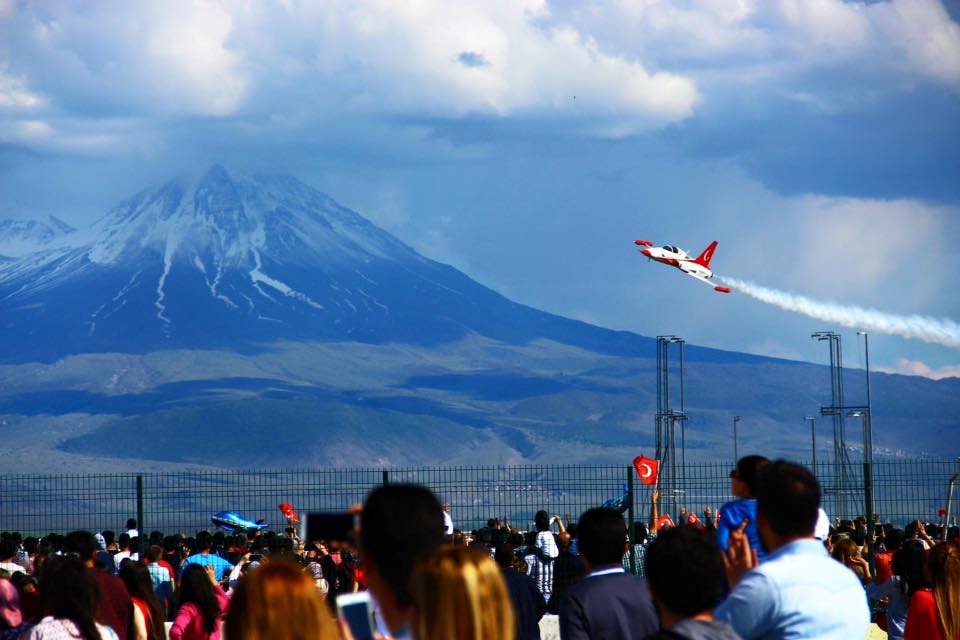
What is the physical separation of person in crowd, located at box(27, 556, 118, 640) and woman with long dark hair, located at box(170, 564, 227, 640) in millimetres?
2160

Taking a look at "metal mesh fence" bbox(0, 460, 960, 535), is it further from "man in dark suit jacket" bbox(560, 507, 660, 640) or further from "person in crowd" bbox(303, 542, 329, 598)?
"man in dark suit jacket" bbox(560, 507, 660, 640)

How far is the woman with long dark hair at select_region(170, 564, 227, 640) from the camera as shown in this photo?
10680 millimetres

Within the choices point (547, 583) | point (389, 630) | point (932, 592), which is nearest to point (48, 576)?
point (389, 630)

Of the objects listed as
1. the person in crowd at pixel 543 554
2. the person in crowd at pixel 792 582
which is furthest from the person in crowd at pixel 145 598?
the person in crowd at pixel 543 554

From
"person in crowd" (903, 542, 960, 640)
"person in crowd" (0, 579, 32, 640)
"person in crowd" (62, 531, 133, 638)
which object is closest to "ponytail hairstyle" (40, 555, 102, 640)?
"person in crowd" (0, 579, 32, 640)

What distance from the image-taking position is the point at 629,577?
865 centimetres

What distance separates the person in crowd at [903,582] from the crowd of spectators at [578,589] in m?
0.02

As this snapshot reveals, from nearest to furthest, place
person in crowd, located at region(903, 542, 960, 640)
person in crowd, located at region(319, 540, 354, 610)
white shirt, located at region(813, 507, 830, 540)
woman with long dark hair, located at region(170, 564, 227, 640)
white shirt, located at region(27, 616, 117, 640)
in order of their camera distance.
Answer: white shirt, located at region(27, 616, 117, 640), white shirt, located at region(813, 507, 830, 540), person in crowd, located at region(903, 542, 960, 640), woman with long dark hair, located at region(170, 564, 227, 640), person in crowd, located at region(319, 540, 354, 610)

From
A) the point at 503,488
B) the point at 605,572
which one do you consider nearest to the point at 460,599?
the point at 605,572

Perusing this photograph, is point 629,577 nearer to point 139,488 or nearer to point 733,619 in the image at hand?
point 733,619

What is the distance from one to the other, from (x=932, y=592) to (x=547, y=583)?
9420 mm

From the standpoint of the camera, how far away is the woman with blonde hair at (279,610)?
5.17 metres

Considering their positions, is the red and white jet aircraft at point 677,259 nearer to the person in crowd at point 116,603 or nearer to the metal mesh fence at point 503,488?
the metal mesh fence at point 503,488

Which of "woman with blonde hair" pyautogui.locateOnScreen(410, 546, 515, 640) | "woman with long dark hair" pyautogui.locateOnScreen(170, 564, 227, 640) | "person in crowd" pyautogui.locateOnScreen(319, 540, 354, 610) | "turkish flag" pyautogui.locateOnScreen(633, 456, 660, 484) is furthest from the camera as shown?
"turkish flag" pyautogui.locateOnScreen(633, 456, 660, 484)
